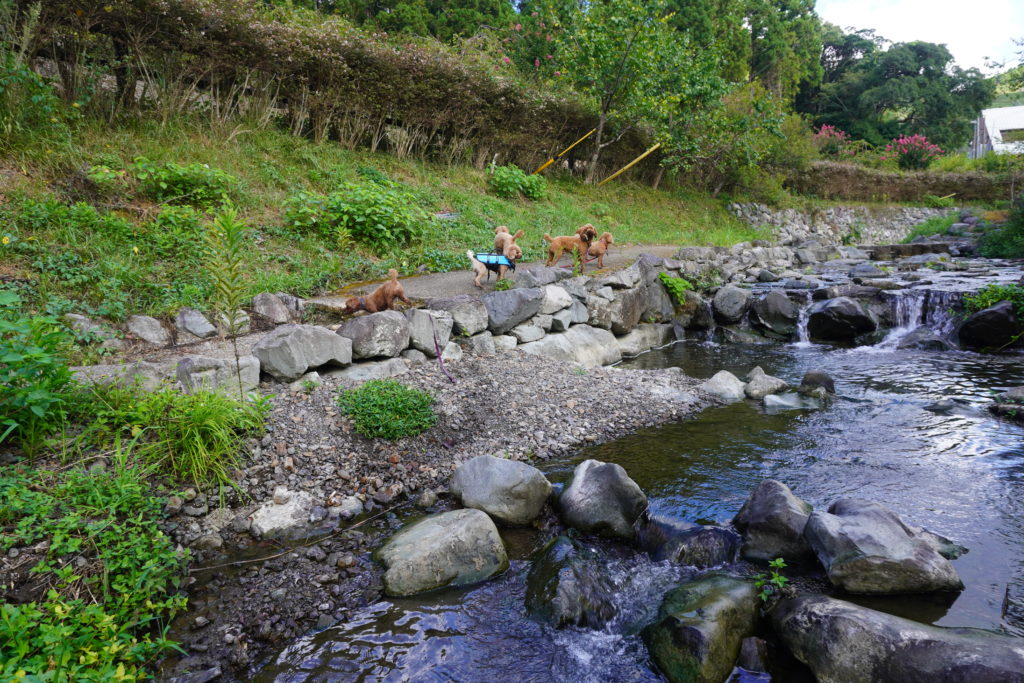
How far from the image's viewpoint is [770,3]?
88.9 feet

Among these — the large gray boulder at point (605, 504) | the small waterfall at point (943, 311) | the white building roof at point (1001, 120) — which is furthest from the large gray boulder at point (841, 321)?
the white building roof at point (1001, 120)

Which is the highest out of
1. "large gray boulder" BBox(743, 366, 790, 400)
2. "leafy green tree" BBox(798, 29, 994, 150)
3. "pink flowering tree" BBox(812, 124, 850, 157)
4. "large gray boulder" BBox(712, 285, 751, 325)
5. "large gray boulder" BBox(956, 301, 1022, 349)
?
"leafy green tree" BBox(798, 29, 994, 150)

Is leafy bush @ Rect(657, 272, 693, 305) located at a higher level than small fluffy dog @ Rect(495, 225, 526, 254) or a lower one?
lower

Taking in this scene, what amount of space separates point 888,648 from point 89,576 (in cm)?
392

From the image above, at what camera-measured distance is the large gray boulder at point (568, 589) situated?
2.87 metres

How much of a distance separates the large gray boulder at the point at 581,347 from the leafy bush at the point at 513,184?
6.74 metres

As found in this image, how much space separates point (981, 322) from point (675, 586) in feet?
26.8

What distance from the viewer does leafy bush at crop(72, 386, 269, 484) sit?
3.48 m

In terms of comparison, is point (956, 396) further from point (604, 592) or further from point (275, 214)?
point (275, 214)

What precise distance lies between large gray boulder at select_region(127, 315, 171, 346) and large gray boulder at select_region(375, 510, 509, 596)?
331 cm

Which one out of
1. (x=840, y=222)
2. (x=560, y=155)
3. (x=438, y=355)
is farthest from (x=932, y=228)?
(x=438, y=355)

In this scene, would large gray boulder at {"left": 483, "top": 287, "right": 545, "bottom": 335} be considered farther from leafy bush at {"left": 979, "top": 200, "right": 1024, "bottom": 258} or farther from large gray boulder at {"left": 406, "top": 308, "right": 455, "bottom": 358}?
leafy bush at {"left": 979, "top": 200, "right": 1024, "bottom": 258}

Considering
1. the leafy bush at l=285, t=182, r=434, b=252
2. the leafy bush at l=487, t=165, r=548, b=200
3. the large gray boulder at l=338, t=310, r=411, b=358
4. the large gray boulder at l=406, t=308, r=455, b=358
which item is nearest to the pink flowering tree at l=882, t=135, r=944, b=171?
the leafy bush at l=487, t=165, r=548, b=200

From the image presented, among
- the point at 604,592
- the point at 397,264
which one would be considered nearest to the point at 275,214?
the point at 397,264
